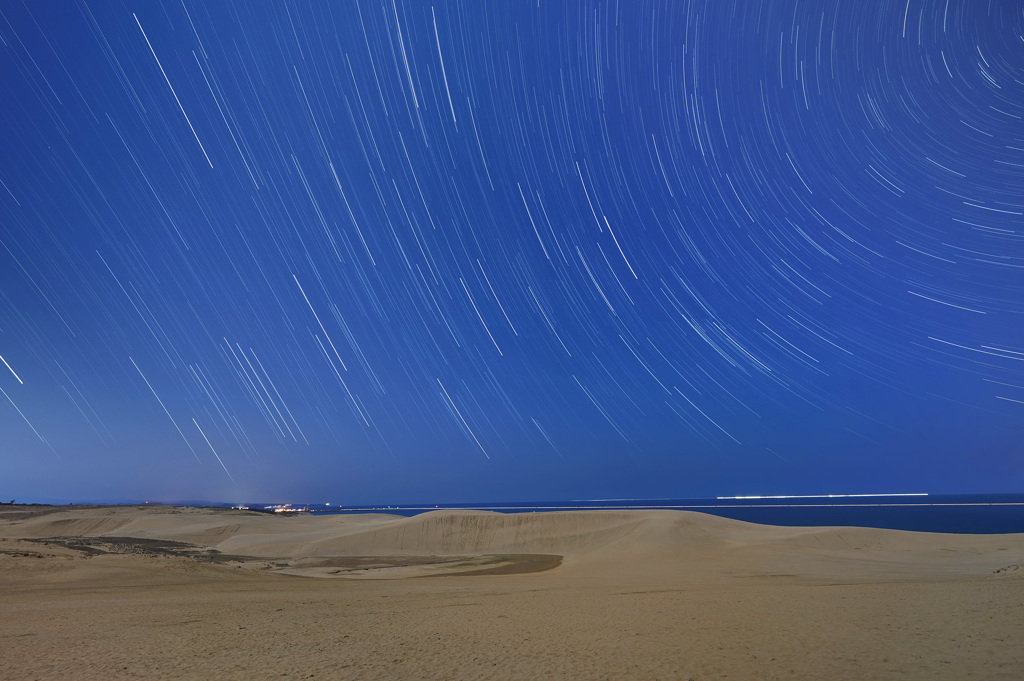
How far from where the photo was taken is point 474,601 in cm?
1942

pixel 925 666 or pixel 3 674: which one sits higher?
pixel 3 674

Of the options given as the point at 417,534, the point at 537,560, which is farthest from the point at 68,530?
the point at 537,560

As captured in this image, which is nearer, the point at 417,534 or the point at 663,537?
the point at 663,537

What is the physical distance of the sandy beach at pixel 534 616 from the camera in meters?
10.9

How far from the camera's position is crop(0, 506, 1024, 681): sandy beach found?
10914 millimetres

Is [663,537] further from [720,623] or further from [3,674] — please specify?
[3,674]

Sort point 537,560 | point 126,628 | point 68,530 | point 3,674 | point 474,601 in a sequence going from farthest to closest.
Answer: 1. point 68,530
2. point 537,560
3. point 474,601
4. point 126,628
5. point 3,674

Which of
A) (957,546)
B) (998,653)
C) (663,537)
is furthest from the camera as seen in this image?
(663,537)

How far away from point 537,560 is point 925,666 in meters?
29.4

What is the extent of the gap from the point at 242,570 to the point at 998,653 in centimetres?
2804

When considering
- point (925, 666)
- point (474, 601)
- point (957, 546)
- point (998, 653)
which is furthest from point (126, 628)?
point (957, 546)

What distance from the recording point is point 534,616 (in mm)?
16344

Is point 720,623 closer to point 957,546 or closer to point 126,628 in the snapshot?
point 126,628

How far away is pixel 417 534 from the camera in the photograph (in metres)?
50.5
